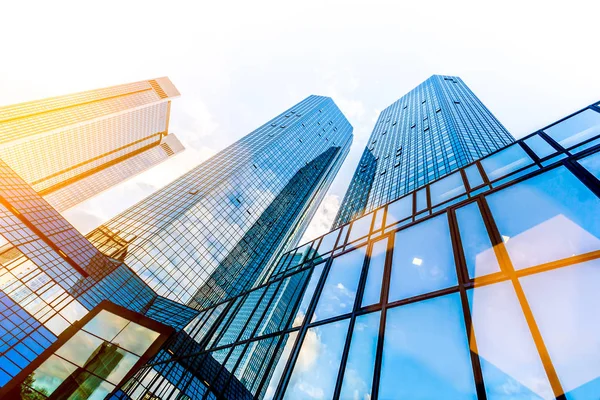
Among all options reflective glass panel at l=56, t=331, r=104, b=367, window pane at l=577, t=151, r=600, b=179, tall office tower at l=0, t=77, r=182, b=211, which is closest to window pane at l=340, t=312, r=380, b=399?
window pane at l=577, t=151, r=600, b=179

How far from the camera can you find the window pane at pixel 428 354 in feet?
15.7

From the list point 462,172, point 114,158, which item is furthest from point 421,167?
point 114,158

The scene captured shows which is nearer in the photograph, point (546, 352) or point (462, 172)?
point (546, 352)

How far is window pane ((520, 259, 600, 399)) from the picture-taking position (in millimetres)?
3688

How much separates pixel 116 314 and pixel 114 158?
494 feet

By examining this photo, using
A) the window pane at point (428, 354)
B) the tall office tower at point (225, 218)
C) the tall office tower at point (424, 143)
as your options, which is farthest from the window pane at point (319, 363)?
the tall office tower at point (225, 218)

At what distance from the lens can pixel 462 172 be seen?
11211 millimetres

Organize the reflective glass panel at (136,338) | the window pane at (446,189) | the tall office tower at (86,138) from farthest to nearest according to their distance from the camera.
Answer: the tall office tower at (86,138) → the reflective glass panel at (136,338) → the window pane at (446,189)

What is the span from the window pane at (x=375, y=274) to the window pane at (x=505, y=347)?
263 cm

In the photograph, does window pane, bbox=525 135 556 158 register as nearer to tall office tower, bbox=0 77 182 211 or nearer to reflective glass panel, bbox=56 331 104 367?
reflective glass panel, bbox=56 331 104 367

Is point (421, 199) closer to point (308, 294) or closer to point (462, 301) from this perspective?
point (308, 294)

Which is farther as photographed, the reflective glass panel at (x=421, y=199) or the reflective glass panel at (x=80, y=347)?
the reflective glass panel at (x=80, y=347)

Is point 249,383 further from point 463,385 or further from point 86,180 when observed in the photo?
point 86,180

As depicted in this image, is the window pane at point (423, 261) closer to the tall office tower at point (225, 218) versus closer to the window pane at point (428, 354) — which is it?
the window pane at point (428, 354)
